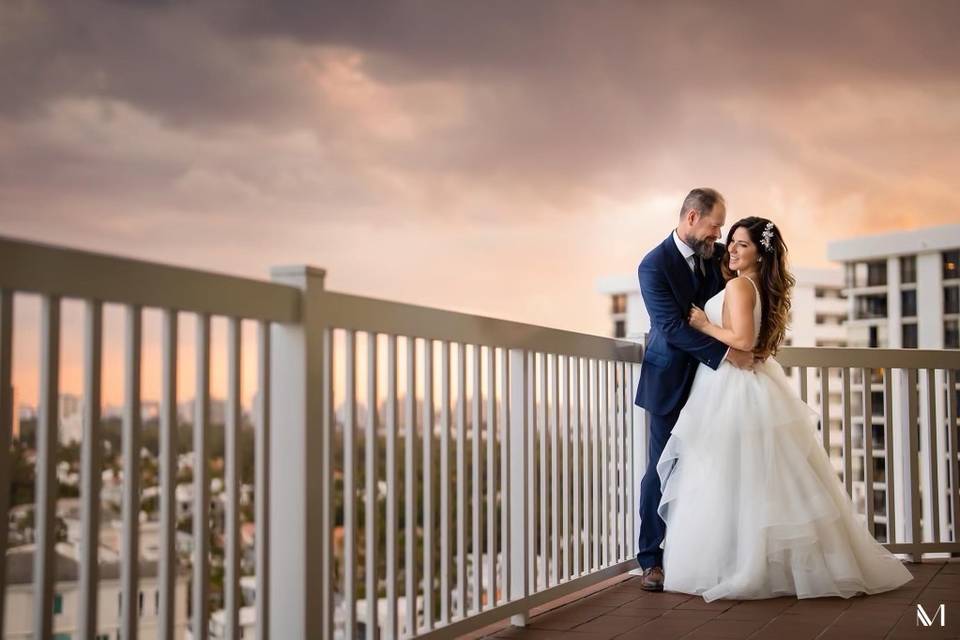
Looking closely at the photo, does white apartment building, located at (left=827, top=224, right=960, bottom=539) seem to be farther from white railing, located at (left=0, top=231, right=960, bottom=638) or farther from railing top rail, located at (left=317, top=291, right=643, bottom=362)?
white railing, located at (left=0, top=231, right=960, bottom=638)

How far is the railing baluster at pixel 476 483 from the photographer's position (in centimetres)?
291

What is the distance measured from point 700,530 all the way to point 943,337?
32.4 metres

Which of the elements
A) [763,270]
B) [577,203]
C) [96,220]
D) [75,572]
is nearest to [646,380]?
[763,270]

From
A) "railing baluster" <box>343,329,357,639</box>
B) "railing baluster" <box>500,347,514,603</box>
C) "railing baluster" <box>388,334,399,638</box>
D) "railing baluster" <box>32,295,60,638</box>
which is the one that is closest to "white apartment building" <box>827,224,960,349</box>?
"railing baluster" <box>500,347,514,603</box>

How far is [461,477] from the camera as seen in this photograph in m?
2.84

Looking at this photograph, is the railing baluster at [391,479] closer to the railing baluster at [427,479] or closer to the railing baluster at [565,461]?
the railing baluster at [427,479]

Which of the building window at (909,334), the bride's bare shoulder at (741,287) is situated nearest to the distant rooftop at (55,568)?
the bride's bare shoulder at (741,287)

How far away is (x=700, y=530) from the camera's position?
357 cm

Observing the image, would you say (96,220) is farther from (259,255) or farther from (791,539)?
(791,539)

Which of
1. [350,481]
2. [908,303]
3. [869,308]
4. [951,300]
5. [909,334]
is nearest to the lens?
[350,481]

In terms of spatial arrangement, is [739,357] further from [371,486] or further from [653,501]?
[371,486]

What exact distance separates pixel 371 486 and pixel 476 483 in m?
0.57

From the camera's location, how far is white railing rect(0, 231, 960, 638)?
1.70 meters

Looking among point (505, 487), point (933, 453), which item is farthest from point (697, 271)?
point (933, 453)
